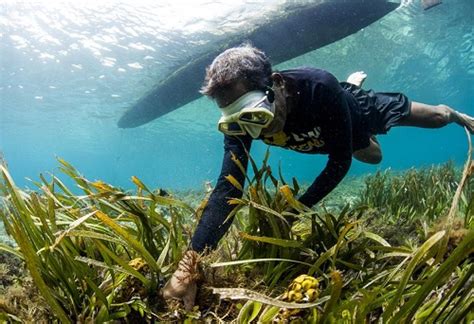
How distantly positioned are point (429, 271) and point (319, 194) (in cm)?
107

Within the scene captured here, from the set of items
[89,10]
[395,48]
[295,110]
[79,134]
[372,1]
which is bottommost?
[79,134]

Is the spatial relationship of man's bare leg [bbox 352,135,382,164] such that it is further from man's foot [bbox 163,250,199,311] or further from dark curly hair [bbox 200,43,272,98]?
man's foot [bbox 163,250,199,311]

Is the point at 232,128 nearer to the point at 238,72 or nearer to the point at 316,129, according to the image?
the point at 238,72

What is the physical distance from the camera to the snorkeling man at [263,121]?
2.29 metres

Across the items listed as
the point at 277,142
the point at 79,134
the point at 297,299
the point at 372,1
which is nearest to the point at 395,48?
the point at 372,1

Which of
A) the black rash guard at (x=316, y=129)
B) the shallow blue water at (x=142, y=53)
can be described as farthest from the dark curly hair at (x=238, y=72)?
the shallow blue water at (x=142, y=53)

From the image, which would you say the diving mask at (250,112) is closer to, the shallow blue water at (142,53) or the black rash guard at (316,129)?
the black rash guard at (316,129)

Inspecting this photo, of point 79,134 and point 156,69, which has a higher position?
point 156,69

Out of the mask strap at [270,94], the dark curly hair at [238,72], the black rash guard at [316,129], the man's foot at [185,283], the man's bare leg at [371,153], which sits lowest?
the man's bare leg at [371,153]

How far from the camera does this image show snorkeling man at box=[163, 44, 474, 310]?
229cm

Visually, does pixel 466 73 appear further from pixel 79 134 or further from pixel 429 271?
pixel 79 134

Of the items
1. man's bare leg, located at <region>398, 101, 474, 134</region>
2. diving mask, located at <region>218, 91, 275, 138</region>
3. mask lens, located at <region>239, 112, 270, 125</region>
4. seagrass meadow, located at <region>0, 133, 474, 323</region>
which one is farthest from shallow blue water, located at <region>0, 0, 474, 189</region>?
mask lens, located at <region>239, 112, 270, 125</region>

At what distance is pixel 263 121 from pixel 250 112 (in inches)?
4.9

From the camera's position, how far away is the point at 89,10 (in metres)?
16.6
